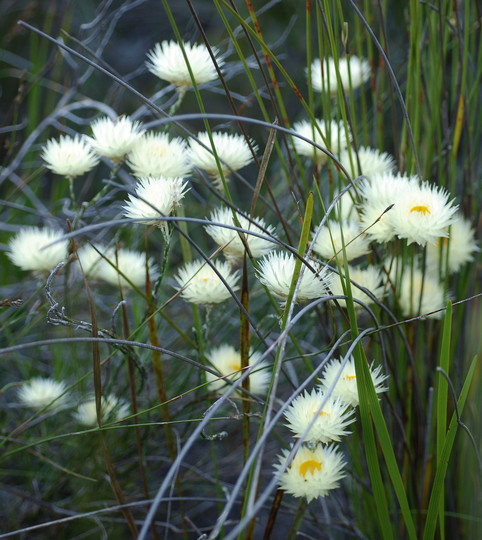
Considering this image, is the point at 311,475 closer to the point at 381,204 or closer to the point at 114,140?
the point at 381,204

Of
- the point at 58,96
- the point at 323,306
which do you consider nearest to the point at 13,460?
the point at 323,306

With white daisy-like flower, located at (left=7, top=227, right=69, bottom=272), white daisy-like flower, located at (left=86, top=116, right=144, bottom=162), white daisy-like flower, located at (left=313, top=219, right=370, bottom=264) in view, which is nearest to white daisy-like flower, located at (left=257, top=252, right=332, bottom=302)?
white daisy-like flower, located at (left=313, top=219, right=370, bottom=264)

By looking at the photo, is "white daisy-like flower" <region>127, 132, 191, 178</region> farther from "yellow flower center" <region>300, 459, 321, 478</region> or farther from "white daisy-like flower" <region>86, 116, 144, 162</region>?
"yellow flower center" <region>300, 459, 321, 478</region>

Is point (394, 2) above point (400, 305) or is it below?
above

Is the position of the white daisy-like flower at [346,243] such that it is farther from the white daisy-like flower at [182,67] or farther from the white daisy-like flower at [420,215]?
the white daisy-like flower at [182,67]

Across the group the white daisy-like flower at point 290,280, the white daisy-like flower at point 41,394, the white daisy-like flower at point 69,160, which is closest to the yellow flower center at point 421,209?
the white daisy-like flower at point 290,280

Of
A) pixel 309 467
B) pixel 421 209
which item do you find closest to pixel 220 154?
pixel 421 209

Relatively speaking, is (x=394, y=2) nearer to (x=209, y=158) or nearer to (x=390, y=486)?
(x=209, y=158)
